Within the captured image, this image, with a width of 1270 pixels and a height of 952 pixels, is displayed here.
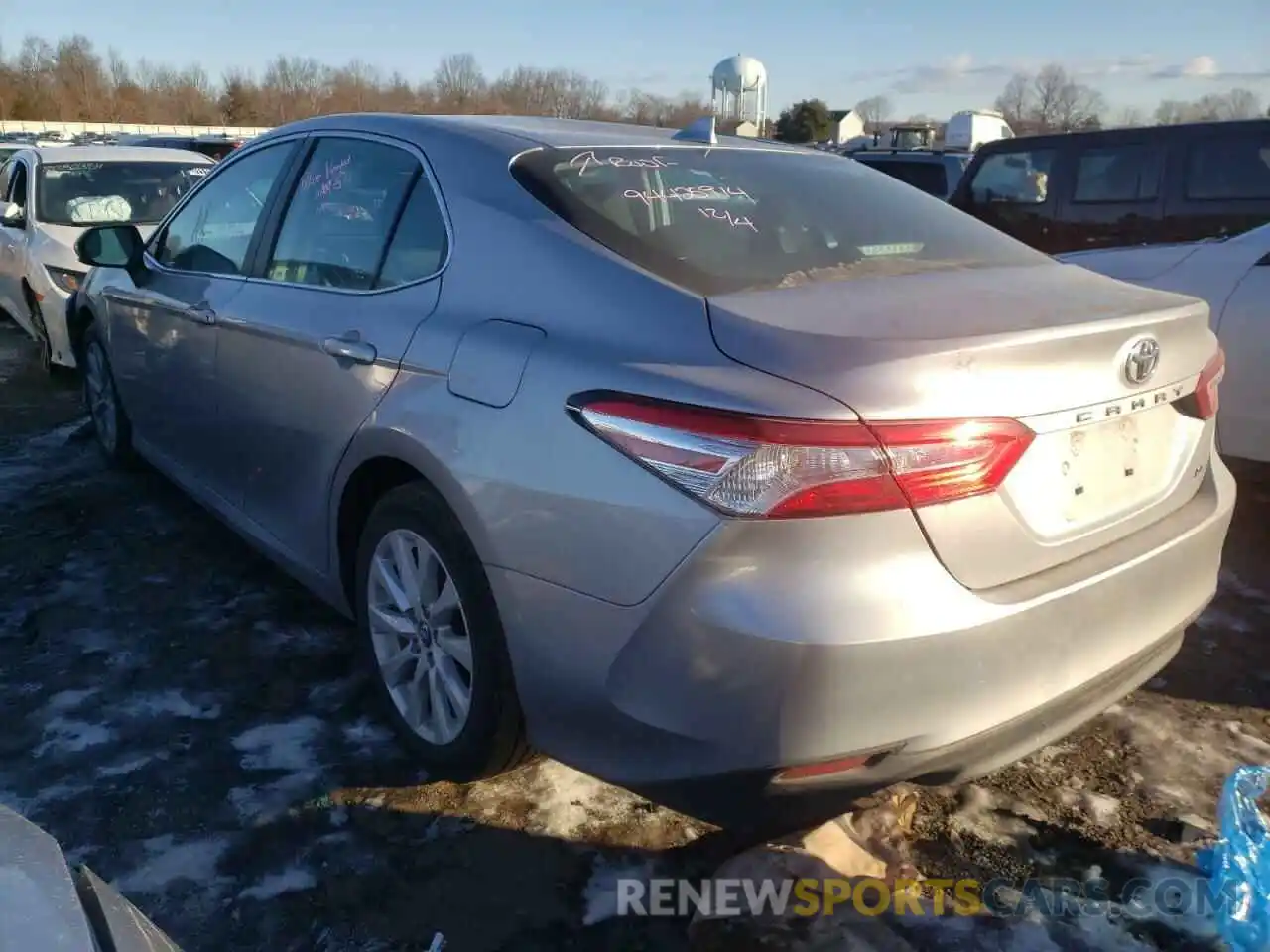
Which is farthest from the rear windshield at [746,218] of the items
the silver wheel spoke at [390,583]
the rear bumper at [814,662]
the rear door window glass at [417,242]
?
the silver wheel spoke at [390,583]

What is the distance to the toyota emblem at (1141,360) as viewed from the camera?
2174 millimetres

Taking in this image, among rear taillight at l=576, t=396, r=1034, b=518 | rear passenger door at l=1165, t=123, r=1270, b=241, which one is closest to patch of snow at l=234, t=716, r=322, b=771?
rear taillight at l=576, t=396, r=1034, b=518

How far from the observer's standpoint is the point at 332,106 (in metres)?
74.9

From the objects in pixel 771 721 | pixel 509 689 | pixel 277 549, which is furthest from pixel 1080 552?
pixel 277 549

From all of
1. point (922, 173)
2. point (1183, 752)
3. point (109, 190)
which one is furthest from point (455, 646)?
point (922, 173)

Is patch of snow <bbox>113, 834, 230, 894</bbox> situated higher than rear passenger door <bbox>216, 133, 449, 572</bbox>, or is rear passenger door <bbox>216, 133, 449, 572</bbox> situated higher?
rear passenger door <bbox>216, 133, 449, 572</bbox>

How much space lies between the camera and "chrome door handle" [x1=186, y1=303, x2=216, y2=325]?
141 inches

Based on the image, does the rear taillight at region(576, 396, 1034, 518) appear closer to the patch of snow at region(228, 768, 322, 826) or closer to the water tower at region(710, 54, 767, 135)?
the patch of snow at region(228, 768, 322, 826)

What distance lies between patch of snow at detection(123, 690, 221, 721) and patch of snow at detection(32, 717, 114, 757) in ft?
0.35

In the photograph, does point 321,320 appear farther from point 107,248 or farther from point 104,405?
point 104,405

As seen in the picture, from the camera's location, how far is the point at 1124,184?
23.9 ft

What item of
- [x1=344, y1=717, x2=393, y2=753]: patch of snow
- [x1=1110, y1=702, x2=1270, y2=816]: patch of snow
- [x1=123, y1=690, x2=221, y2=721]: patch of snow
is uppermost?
[x1=1110, y1=702, x2=1270, y2=816]: patch of snow

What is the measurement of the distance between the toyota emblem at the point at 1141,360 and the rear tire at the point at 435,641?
1420 mm

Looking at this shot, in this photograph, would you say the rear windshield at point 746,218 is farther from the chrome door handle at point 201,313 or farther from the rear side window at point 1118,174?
the rear side window at point 1118,174
